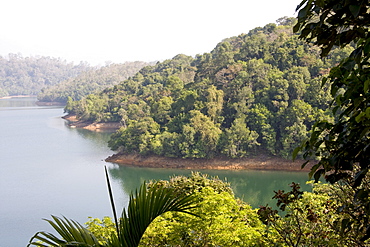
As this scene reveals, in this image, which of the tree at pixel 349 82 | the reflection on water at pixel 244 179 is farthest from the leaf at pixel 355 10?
the reflection on water at pixel 244 179

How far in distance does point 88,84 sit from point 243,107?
173 ft

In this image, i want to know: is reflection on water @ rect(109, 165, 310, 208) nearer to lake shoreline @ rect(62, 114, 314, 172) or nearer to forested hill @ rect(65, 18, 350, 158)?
lake shoreline @ rect(62, 114, 314, 172)

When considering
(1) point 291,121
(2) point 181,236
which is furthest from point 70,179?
(2) point 181,236

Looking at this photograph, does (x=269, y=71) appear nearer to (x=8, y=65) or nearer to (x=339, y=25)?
(x=339, y=25)

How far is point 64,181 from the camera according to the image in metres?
22.0

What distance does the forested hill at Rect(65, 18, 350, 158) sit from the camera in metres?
24.7

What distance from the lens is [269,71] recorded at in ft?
90.9

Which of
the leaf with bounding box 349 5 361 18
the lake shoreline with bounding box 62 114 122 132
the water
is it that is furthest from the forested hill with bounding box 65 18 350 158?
the leaf with bounding box 349 5 361 18

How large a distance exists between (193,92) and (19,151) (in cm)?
1330

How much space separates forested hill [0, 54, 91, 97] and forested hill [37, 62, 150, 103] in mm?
24633

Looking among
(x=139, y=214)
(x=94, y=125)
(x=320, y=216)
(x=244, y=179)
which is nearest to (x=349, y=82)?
(x=139, y=214)

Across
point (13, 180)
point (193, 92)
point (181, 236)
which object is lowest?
point (13, 180)

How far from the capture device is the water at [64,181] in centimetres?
1633

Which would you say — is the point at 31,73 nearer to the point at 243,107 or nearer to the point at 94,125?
the point at 94,125
